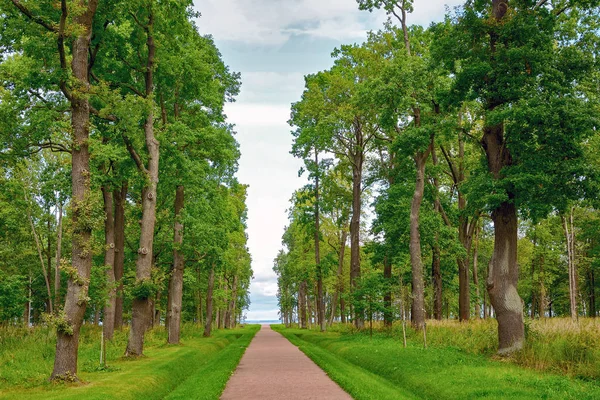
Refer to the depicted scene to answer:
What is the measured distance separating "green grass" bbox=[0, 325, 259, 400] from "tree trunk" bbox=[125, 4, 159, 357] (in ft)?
3.02

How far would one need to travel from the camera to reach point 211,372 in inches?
603

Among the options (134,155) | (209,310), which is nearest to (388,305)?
(209,310)

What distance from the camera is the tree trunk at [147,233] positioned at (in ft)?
59.2

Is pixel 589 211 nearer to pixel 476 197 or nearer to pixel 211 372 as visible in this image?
pixel 476 197

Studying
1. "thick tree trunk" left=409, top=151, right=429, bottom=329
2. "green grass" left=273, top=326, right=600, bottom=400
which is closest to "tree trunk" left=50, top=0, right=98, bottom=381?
"green grass" left=273, top=326, right=600, bottom=400

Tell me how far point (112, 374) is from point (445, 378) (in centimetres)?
964

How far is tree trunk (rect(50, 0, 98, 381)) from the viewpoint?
11859 mm

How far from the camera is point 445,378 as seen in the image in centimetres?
1197

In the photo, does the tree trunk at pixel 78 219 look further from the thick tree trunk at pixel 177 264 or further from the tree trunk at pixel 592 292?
the tree trunk at pixel 592 292

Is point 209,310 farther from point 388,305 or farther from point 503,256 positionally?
point 503,256

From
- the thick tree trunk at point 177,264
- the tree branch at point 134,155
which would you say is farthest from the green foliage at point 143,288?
the thick tree trunk at point 177,264

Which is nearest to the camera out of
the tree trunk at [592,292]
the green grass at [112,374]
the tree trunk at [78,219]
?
the green grass at [112,374]

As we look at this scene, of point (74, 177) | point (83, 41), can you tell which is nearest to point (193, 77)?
point (83, 41)

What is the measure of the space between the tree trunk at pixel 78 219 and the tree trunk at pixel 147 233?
16.2ft
